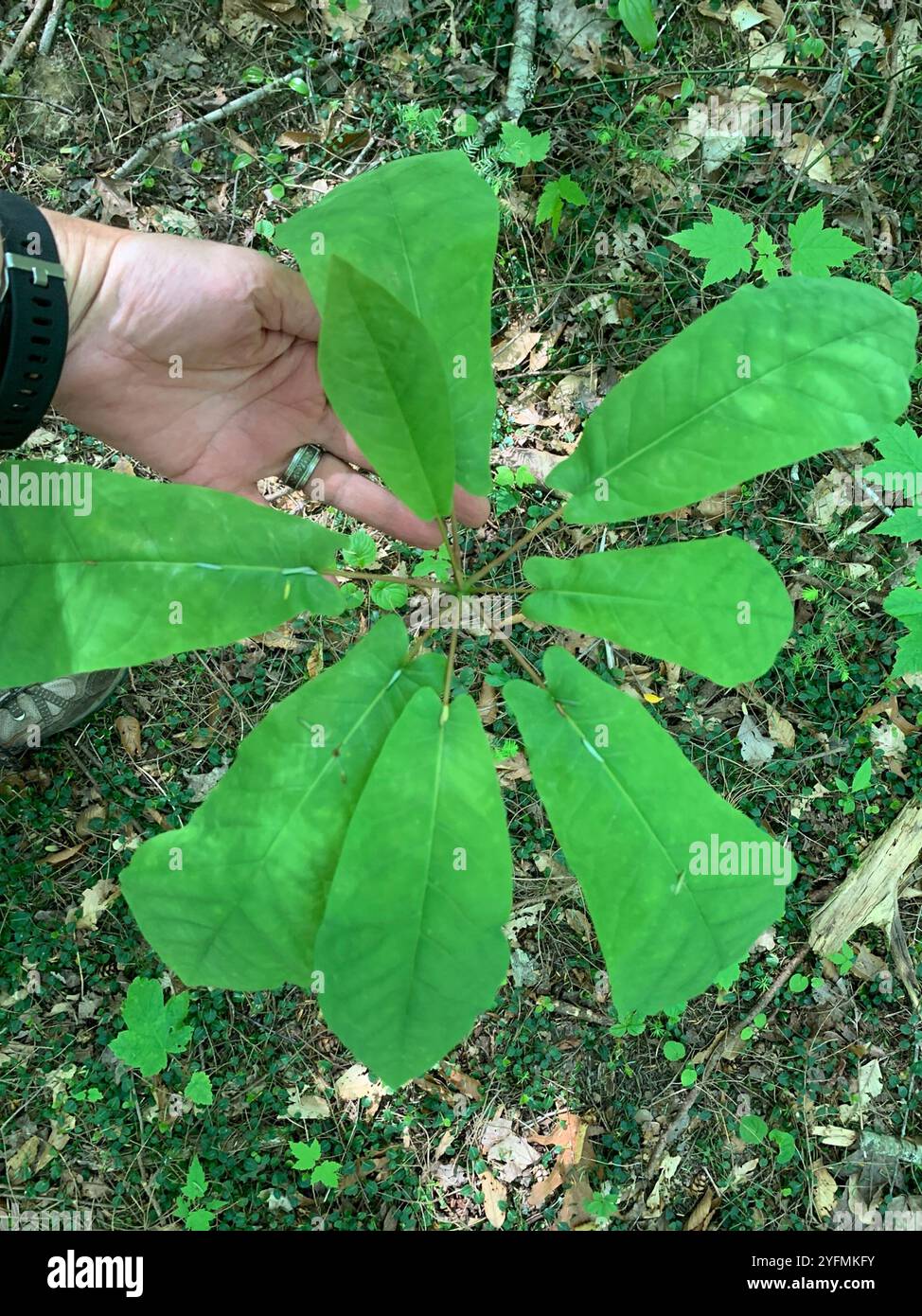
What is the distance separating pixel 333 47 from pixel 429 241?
5.10ft

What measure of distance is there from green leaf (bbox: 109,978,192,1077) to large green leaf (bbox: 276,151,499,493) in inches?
70.2

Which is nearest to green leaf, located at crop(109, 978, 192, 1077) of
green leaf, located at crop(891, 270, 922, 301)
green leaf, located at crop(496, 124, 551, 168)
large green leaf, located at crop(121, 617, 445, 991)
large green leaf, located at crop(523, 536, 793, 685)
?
large green leaf, located at crop(121, 617, 445, 991)

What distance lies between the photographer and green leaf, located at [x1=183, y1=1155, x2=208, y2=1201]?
2533 millimetres

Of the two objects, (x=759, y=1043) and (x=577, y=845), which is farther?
(x=759, y=1043)

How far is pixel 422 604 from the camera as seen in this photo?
2.71 m

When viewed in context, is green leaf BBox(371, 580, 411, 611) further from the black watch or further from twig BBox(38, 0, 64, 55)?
twig BBox(38, 0, 64, 55)

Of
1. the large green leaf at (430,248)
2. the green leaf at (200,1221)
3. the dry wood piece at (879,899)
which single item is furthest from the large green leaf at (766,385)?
the green leaf at (200,1221)

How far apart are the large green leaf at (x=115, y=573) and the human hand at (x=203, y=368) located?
680 millimetres

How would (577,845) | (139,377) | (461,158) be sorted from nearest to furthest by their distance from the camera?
(577,845) < (461,158) < (139,377)

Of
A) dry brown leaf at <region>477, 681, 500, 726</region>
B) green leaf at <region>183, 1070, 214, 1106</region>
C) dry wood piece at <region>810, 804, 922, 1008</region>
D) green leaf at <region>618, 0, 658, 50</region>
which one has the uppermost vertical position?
green leaf at <region>618, 0, 658, 50</region>

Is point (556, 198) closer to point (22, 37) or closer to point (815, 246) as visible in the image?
point (815, 246)

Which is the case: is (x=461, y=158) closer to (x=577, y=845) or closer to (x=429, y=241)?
(x=429, y=241)
